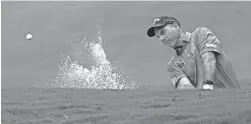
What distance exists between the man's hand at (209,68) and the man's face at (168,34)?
0.56 metres

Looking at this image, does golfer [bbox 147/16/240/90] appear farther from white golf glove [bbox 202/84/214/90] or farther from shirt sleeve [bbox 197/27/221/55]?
white golf glove [bbox 202/84/214/90]

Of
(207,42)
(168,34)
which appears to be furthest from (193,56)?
(168,34)

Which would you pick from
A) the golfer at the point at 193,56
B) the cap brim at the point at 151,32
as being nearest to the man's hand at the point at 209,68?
the golfer at the point at 193,56

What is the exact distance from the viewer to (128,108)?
9023mm

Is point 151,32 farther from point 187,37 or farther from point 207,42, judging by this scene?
point 207,42

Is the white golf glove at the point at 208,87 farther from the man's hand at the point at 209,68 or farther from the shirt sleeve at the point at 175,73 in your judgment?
the shirt sleeve at the point at 175,73

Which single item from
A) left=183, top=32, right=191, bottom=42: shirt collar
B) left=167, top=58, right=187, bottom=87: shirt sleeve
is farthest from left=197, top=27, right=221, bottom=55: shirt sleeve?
left=167, top=58, right=187, bottom=87: shirt sleeve

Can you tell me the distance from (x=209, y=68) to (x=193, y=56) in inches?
18.9

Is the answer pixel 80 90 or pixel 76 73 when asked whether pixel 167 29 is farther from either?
pixel 76 73

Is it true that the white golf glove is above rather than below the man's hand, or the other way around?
below

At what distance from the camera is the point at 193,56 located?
1081 centimetres

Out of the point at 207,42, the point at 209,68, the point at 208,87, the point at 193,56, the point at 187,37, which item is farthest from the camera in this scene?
the point at 187,37

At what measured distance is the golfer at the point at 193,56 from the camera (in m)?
10.6

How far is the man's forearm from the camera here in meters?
10.4
